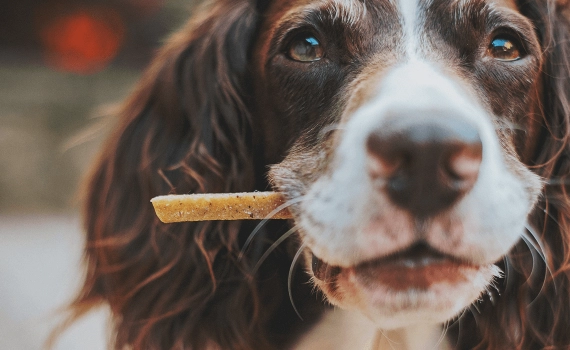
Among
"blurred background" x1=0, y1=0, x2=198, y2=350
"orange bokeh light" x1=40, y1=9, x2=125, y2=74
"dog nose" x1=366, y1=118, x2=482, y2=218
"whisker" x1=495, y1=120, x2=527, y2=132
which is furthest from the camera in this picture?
"orange bokeh light" x1=40, y1=9, x2=125, y2=74

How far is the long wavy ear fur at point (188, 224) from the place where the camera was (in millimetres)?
1585

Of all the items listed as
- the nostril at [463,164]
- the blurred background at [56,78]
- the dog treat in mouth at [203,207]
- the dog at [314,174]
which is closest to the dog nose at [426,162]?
the nostril at [463,164]

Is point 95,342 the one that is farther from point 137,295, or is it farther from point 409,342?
point 409,342

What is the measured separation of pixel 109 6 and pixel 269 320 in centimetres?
394

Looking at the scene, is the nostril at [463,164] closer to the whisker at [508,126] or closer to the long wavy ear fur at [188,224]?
the whisker at [508,126]

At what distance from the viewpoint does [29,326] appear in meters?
3.05

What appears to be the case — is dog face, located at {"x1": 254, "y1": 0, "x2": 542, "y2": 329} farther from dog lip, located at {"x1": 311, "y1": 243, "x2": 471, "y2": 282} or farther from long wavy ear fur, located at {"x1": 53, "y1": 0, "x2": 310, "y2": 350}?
long wavy ear fur, located at {"x1": 53, "y1": 0, "x2": 310, "y2": 350}

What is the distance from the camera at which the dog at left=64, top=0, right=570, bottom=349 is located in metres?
1.16

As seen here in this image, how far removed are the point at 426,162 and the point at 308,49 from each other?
0.60 meters

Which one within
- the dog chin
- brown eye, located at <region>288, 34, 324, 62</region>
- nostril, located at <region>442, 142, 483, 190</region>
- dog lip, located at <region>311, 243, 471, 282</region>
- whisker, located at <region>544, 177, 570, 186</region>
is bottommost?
whisker, located at <region>544, 177, 570, 186</region>

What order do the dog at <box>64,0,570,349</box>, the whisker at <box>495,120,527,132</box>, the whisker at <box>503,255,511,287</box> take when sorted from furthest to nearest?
the whisker at <box>503,255,511,287</box> < the whisker at <box>495,120,527,132</box> < the dog at <box>64,0,570,349</box>

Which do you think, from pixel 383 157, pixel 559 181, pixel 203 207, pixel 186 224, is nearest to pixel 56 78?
pixel 186 224

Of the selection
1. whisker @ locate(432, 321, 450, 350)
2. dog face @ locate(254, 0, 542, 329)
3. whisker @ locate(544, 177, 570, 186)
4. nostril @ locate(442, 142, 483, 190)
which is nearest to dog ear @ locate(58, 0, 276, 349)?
dog face @ locate(254, 0, 542, 329)

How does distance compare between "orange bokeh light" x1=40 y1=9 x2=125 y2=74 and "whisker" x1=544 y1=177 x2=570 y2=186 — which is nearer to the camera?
"whisker" x1=544 y1=177 x2=570 y2=186
